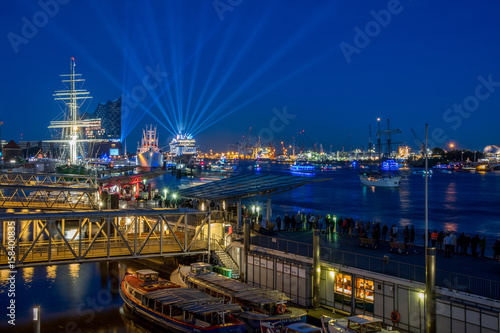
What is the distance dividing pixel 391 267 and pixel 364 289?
1.28 m

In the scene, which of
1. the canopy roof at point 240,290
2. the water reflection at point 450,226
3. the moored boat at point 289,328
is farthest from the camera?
the water reflection at point 450,226

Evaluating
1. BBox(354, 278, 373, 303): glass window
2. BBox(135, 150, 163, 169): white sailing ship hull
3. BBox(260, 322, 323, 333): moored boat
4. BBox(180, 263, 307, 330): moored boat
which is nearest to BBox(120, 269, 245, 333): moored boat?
BBox(180, 263, 307, 330): moored boat

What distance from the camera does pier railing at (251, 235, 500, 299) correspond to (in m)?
14.2

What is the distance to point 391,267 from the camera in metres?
17.0

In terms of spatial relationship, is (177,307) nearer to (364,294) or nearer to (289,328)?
(289,328)

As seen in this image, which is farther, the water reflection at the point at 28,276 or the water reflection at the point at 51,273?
the water reflection at the point at 51,273

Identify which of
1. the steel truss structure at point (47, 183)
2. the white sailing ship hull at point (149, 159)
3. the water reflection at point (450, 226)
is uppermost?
the white sailing ship hull at point (149, 159)

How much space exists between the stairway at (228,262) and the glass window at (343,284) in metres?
5.78

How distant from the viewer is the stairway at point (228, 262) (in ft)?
74.0

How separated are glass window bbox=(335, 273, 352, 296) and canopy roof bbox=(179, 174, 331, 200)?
7538 mm

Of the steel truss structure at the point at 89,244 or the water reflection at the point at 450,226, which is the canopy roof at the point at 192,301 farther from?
the water reflection at the point at 450,226

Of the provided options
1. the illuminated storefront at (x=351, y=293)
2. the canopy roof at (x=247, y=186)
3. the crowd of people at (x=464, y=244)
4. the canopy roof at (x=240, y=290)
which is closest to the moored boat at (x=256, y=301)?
the canopy roof at (x=240, y=290)

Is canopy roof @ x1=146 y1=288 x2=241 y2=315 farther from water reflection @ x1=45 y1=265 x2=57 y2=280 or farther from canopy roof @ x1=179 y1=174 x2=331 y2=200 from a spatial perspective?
water reflection @ x1=45 y1=265 x2=57 y2=280

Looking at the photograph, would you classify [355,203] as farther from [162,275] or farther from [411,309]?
[411,309]
